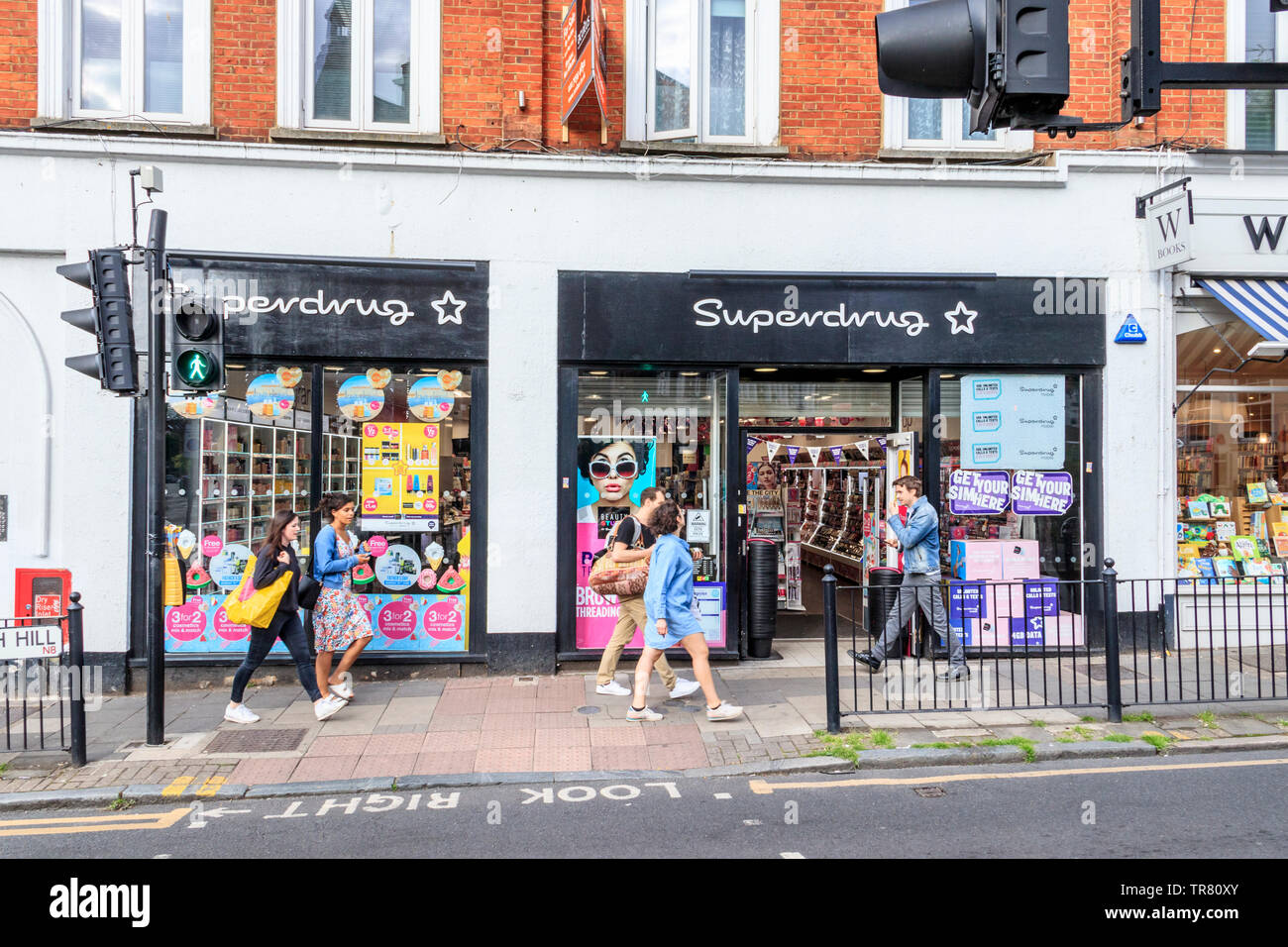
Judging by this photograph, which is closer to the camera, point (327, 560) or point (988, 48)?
point (988, 48)

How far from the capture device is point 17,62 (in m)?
8.77

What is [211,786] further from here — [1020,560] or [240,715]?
[1020,560]

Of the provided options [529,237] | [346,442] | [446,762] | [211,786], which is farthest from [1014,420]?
[211,786]

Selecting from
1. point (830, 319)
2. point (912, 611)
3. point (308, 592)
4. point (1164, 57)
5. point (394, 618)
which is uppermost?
point (1164, 57)

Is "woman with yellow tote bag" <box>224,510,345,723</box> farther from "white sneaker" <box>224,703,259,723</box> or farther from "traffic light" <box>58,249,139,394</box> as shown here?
"traffic light" <box>58,249,139,394</box>

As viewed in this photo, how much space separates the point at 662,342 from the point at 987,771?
5067 mm

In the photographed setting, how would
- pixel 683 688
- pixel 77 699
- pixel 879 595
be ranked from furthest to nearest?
pixel 879 595 < pixel 683 688 < pixel 77 699

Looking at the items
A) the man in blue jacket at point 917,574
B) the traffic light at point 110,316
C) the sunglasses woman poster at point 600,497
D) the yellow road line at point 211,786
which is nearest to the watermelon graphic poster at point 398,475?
the sunglasses woman poster at point 600,497

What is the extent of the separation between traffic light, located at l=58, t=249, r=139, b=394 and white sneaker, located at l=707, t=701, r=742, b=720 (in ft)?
16.9

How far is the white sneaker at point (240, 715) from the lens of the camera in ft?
23.9

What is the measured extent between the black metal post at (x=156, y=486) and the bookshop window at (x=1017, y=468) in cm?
753

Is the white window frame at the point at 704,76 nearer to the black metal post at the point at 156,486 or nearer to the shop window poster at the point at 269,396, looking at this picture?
the shop window poster at the point at 269,396

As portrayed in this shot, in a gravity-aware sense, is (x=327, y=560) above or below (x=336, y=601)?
above

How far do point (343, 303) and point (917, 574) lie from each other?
621cm
